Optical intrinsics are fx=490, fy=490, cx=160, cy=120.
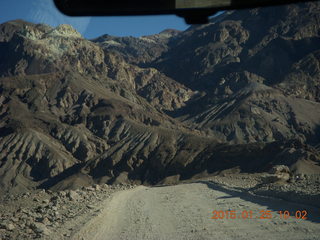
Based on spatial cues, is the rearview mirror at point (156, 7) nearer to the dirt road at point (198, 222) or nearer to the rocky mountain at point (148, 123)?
the dirt road at point (198, 222)

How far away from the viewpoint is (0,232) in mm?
12203

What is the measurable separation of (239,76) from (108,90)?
58.0 metres

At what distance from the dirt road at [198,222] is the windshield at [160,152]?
0.05 metres

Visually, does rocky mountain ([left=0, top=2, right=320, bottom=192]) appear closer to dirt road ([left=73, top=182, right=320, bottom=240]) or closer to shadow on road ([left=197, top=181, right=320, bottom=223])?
shadow on road ([left=197, top=181, right=320, bottom=223])

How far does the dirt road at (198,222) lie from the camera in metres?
11.6

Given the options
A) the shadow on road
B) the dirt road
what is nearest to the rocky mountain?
the shadow on road

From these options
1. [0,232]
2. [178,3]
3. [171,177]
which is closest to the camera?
[178,3]

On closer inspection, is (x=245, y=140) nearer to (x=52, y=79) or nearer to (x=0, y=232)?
(x=52, y=79)

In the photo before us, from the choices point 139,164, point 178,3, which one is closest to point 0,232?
point 178,3

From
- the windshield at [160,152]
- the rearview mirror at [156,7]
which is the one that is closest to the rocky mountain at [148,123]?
the windshield at [160,152]

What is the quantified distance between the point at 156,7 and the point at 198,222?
10184 millimetres

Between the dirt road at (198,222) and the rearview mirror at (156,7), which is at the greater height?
the rearview mirror at (156,7)

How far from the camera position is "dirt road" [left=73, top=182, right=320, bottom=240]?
457 inches

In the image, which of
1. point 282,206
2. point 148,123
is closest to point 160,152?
point 148,123
